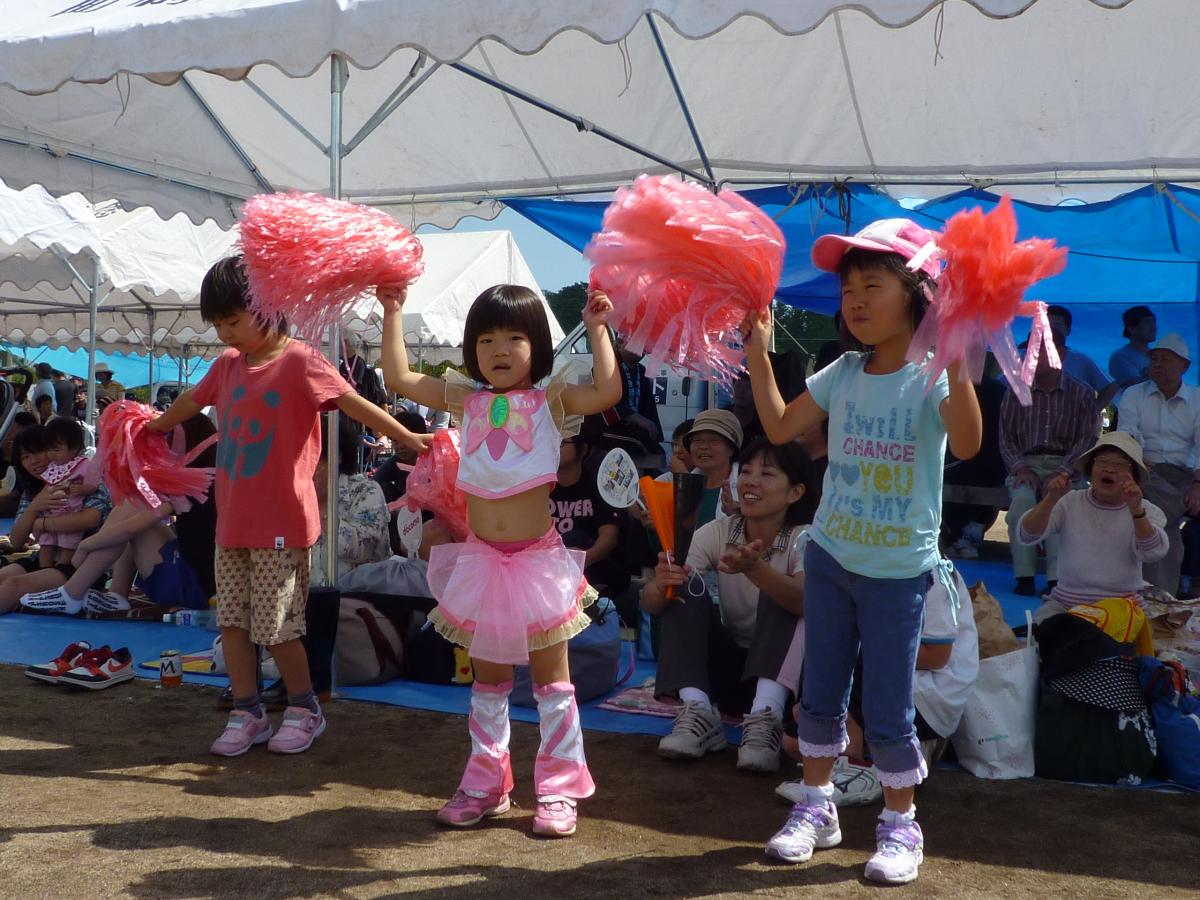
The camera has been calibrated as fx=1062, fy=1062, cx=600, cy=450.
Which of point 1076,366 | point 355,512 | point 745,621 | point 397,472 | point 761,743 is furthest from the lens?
point 1076,366

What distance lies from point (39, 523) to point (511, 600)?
4118 millimetres

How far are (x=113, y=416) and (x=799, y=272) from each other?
15.2ft

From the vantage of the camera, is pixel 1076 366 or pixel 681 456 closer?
pixel 681 456

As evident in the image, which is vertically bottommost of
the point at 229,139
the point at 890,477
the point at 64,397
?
the point at 890,477

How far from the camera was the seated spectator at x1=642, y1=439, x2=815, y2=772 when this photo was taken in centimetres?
338

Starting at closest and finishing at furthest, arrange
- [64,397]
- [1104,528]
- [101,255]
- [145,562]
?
[1104,528] < [145,562] < [101,255] < [64,397]

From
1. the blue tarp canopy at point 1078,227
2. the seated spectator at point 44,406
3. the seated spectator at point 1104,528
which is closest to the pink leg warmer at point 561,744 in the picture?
the seated spectator at point 1104,528

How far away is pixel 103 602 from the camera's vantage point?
18.5ft

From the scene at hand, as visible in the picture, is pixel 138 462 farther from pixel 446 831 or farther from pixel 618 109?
Answer: pixel 618 109

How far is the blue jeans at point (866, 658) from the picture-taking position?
8.21 feet

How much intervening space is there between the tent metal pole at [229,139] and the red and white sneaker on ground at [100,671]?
10.8 ft

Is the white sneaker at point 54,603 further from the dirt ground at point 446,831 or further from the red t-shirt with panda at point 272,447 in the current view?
the red t-shirt with panda at point 272,447

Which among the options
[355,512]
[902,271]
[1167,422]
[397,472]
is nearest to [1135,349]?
[1167,422]

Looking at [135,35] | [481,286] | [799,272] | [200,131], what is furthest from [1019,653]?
[481,286]
